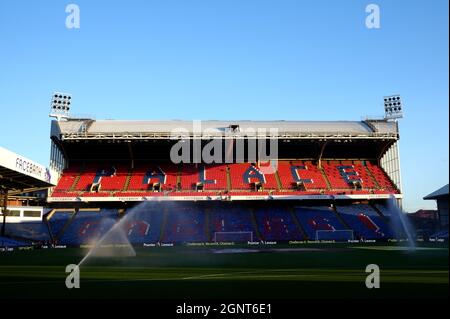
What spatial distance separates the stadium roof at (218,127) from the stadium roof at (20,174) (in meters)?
11.8

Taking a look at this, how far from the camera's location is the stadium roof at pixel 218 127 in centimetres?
6462

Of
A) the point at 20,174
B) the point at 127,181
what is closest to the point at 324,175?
the point at 127,181

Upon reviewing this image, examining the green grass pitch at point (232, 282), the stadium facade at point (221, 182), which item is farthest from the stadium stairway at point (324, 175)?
the green grass pitch at point (232, 282)

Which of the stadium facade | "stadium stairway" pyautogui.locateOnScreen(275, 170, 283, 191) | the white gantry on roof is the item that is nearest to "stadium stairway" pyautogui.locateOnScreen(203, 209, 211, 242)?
the stadium facade

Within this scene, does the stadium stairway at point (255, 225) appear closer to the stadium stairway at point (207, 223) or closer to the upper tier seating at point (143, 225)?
the stadium stairway at point (207, 223)

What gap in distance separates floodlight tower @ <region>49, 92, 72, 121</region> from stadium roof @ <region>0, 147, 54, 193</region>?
1768 cm

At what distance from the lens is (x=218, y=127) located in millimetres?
69188

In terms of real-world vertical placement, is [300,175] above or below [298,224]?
above

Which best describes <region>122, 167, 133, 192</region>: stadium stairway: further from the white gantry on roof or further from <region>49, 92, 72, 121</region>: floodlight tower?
<region>49, 92, 72, 121</region>: floodlight tower

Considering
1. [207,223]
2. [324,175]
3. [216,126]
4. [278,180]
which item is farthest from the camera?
[216,126]

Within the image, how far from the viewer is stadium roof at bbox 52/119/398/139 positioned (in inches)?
2544

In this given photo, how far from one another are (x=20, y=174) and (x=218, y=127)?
33.0 metres

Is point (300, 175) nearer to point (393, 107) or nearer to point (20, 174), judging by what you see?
point (393, 107)
